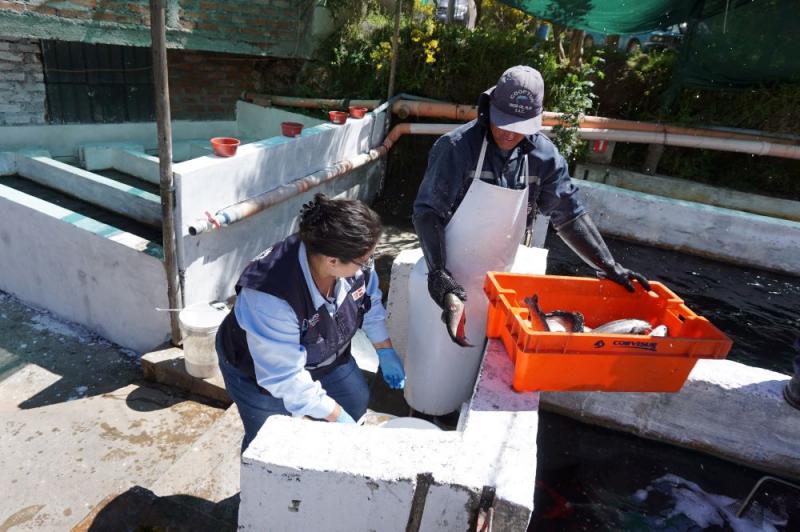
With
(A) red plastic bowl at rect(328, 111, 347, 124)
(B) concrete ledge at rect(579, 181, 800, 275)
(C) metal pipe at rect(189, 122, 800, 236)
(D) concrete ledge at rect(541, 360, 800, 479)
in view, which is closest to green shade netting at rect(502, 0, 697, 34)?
(C) metal pipe at rect(189, 122, 800, 236)

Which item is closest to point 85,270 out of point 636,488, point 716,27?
point 636,488

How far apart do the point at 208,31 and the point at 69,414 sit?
17.3 feet

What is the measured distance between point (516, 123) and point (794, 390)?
198cm

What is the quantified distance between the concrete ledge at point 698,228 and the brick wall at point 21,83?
6.89 metres

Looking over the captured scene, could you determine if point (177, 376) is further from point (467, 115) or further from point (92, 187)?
point (467, 115)

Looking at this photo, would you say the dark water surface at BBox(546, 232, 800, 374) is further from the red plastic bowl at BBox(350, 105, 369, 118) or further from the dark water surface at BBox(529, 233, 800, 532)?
the red plastic bowl at BBox(350, 105, 369, 118)

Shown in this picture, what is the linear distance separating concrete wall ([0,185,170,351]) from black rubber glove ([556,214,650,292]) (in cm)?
343

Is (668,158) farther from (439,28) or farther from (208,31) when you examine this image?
(208,31)

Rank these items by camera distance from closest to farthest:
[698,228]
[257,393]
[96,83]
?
[257,393] < [698,228] < [96,83]

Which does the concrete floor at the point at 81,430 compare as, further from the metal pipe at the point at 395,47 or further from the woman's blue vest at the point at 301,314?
the metal pipe at the point at 395,47

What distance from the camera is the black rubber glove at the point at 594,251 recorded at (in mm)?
2895

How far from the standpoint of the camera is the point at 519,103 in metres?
2.54

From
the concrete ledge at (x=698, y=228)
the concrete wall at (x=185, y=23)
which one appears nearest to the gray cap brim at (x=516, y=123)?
the concrete ledge at (x=698, y=228)

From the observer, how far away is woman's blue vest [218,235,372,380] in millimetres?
2160
